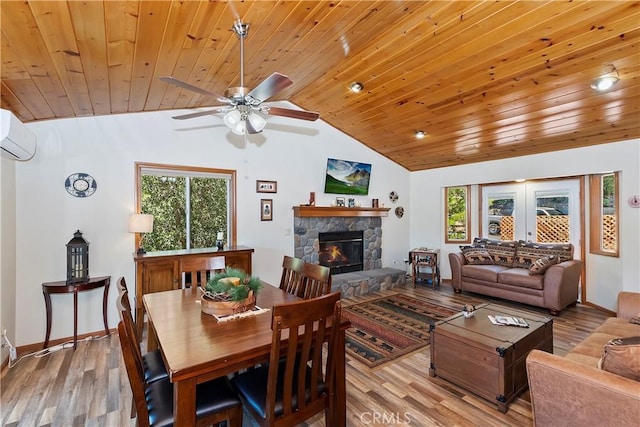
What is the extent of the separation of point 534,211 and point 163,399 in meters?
5.87

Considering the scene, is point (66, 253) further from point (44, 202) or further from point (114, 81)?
point (114, 81)

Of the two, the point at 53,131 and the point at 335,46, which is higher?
the point at 335,46

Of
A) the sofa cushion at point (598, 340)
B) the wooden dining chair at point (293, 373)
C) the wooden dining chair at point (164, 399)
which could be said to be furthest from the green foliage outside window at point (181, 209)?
the sofa cushion at point (598, 340)

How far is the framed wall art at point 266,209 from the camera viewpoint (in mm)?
4648

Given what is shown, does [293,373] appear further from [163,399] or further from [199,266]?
[199,266]

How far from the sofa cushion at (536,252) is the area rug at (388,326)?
1.57 meters

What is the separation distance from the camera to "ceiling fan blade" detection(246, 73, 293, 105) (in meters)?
1.79

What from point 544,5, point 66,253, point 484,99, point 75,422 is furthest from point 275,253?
point 544,5

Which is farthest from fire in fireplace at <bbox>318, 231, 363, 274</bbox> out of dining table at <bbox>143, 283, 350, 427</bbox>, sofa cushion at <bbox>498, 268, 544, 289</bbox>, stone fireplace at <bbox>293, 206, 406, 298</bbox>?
dining table at <bbox>143, 283, 350, 427</bbox>

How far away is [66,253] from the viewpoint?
10.7 ft

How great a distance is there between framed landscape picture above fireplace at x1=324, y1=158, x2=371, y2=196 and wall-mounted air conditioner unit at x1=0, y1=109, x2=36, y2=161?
12.5 ft

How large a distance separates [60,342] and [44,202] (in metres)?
1.54

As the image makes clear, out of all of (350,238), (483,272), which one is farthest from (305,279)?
(483,272)

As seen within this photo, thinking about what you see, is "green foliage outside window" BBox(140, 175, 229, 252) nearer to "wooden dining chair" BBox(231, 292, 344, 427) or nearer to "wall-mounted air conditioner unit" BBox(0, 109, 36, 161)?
"wall-mounted air conditioner unit" BBox(0, 109, 36, 161)
